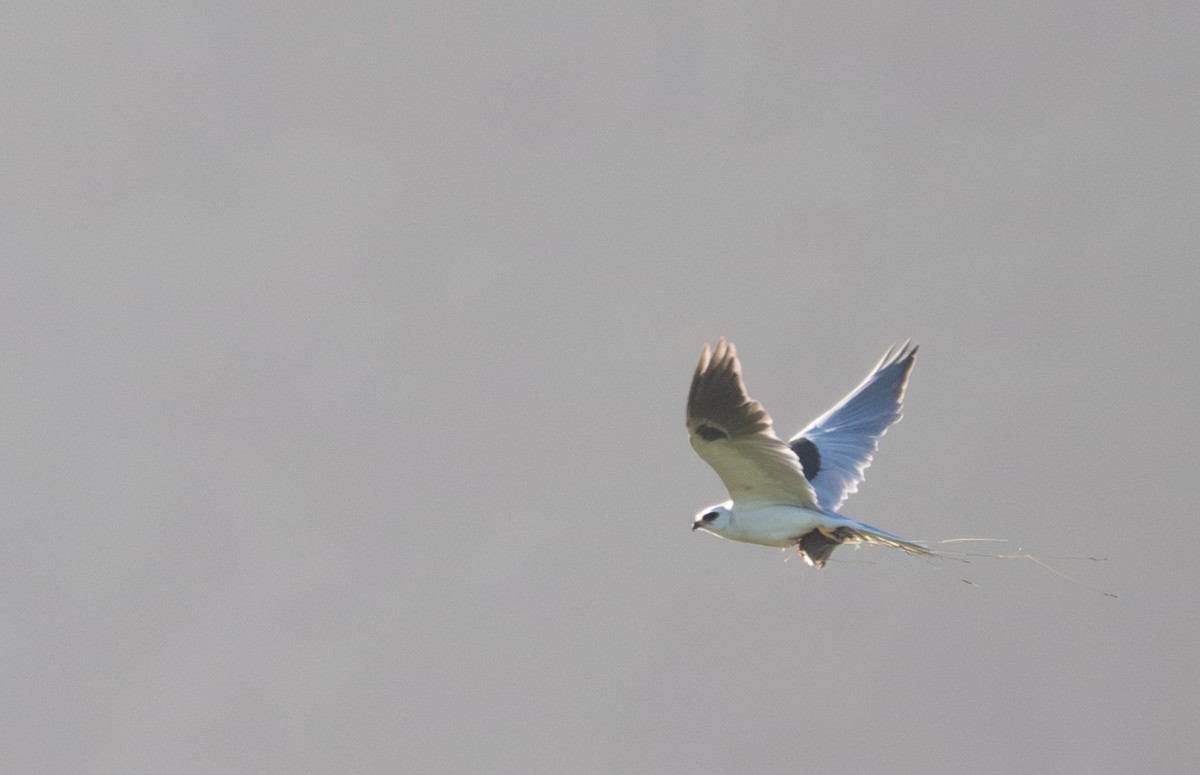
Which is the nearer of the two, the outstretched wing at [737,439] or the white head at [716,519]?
the outstretched wing at [737,439]

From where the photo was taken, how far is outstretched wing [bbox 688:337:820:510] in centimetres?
1087

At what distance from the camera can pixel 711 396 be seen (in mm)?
10930

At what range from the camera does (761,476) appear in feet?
38.2

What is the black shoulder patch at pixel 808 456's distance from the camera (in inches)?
534

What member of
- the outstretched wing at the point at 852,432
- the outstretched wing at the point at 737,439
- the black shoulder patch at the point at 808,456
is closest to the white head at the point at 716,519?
the outstretched wing at the point at 737,439

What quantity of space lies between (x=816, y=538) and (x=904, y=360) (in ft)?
12.0

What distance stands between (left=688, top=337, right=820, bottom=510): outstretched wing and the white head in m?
0.12

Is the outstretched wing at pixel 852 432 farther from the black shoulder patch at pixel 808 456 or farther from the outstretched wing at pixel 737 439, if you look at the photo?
the outstretched wing at pixel 737 439

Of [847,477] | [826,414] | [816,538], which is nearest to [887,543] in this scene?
[816,538]

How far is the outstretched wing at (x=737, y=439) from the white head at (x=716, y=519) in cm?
12

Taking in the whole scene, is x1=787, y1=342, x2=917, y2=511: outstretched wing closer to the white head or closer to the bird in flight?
Answer: the bird in flight

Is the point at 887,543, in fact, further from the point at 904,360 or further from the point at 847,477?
the point at 904,360

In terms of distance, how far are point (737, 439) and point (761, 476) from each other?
54 cm

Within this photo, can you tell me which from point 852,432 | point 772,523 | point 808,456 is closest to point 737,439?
point 772,523
